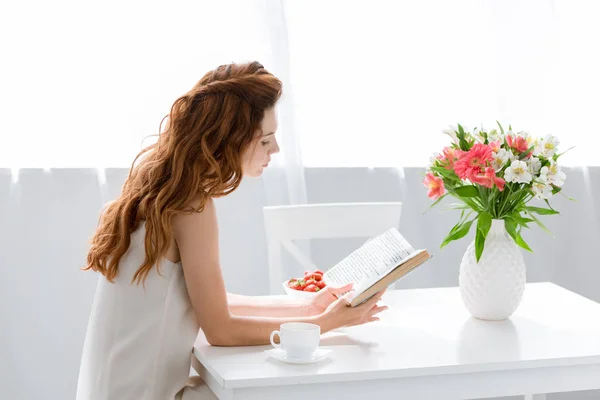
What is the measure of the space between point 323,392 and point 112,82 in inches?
69.7

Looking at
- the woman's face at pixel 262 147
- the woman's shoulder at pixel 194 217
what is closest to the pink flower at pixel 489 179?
the woman's face at pixel 262 147

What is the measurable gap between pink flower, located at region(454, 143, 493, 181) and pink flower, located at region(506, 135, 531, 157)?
0.19 feet

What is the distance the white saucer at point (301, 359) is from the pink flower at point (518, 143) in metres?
0.61

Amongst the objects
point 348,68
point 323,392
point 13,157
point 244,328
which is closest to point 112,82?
point 13,157

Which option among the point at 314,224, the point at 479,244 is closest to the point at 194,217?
the point at 479,244

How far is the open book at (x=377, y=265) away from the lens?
1.70 m

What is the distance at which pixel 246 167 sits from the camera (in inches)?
69.9

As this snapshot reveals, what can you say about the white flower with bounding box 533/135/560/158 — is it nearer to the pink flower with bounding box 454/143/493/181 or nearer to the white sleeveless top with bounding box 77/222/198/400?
the pink flower with bounding box 454/143/493/181

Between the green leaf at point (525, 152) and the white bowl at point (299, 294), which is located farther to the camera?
the white bowl at point (299, 294)

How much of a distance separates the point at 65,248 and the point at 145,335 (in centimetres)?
140

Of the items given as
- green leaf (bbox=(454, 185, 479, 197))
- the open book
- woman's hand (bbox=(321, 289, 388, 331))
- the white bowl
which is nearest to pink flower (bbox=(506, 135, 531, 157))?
green leaf (bbox=(454, 185, 479, 197))

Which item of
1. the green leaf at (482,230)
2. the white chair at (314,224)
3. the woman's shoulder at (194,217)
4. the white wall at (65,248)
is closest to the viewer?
the woman's shoulder at (194,217)

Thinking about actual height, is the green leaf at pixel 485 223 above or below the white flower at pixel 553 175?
below

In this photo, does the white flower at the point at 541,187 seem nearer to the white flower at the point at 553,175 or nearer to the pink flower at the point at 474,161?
the white flower at the point at 553,175
